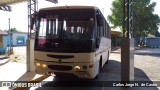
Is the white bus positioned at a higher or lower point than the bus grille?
higher

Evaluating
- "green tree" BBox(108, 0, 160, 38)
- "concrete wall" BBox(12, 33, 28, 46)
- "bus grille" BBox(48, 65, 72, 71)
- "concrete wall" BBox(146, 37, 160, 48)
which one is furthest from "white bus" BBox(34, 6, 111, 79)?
"concrete wall" BBox(12, 33, 28, 46)

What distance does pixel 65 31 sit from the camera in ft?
31.5

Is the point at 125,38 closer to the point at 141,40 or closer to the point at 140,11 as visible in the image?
the point at 140,11

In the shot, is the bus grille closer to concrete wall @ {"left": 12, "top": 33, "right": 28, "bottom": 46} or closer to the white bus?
the white bus

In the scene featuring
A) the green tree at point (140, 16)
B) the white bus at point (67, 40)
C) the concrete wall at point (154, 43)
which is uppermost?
the green tree at point (140, 16)

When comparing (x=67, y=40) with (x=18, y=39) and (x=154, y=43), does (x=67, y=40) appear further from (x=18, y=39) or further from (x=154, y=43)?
(x=18, y=39)

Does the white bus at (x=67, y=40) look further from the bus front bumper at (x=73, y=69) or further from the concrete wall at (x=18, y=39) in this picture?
the concrete wall at (x=18, y=39)

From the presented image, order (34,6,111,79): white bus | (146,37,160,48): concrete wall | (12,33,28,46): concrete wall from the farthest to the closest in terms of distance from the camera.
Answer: (12,33,28,46): concrete wall
(146,37,160,48): concrete wall
(34,6,111,79): white bus

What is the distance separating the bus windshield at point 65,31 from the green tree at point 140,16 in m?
39.4

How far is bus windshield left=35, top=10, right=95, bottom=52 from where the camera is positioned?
30.5ft

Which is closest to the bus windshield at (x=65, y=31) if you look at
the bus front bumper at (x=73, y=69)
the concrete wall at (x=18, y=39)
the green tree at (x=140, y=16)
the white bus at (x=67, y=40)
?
the white bus at (x=67, y=40)

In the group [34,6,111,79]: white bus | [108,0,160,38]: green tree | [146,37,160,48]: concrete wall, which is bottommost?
[146,37,160,48]: concrete wall

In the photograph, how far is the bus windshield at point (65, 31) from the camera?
30.5ft

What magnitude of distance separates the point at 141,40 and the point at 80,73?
5252 centimetres
